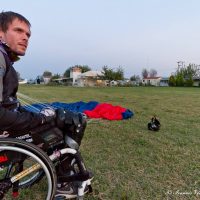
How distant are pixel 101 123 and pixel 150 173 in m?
2.90

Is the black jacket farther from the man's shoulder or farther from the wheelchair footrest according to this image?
the wheelchair footrest

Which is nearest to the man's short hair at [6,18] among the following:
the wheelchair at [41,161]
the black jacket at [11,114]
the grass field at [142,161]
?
the black jacket at [11,114]

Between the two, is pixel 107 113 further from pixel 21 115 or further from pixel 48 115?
pixel 21 115

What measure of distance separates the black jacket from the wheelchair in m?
0.07

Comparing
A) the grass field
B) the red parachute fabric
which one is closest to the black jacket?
the grass field

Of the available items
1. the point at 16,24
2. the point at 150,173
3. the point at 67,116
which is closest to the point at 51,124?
the point at 67,116

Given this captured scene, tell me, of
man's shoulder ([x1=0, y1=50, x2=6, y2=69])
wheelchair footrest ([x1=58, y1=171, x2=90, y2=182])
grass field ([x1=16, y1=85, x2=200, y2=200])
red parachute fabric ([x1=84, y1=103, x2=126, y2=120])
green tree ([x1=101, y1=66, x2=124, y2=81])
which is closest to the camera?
man's shoulder ([x1=0, y1=50, x2=6, y2=69])

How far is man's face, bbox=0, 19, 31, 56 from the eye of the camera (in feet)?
6.23

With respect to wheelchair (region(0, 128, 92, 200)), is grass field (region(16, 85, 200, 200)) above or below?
below

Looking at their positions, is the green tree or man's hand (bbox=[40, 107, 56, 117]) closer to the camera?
man's hand (bbox=[40, 107, 56, 117])

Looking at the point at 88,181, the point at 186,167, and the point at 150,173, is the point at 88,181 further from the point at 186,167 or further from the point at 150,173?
the point at 186,167

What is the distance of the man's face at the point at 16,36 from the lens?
190cm

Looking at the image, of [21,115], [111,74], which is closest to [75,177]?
[21,115]

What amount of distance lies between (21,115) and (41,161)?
36 centimetres
